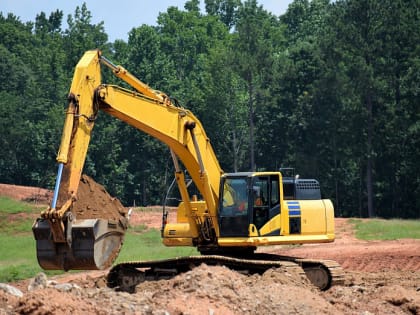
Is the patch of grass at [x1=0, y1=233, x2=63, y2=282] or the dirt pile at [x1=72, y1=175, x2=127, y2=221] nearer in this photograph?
the dirt pile at [x1=72, y1=175, x2=127, y2=221]

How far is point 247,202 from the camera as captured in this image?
819 inches

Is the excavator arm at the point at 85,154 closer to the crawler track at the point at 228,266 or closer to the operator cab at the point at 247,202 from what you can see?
the operator cab at the point at 247,202

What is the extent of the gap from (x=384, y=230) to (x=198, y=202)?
2062cm

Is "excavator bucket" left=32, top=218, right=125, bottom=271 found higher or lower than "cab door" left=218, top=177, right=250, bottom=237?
lower

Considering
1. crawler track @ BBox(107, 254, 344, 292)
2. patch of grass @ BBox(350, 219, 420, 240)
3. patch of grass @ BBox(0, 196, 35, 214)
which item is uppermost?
patch of grass @ BBox(0, 196, 35, 214)

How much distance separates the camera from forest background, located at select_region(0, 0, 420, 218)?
61719mm

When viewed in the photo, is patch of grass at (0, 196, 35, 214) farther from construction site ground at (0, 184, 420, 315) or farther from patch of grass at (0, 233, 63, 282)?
construction site ground at (0, 184, 420, 315)

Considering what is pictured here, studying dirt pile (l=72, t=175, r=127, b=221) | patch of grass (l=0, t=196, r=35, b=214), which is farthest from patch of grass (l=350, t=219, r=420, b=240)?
dirt pile (l=72, t=175, r=127, b=221)

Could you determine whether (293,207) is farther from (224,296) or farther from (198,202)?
(224,296)

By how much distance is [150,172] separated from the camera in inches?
3039

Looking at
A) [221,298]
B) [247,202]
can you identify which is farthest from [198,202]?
[221,298]

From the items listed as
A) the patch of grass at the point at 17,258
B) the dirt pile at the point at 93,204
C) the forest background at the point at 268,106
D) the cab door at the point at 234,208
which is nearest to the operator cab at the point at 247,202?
the cab door at the point at 234,208

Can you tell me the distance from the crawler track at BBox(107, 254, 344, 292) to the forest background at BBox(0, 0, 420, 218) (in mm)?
40741

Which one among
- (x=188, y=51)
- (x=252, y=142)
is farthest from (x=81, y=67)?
(x=188, y=51)
